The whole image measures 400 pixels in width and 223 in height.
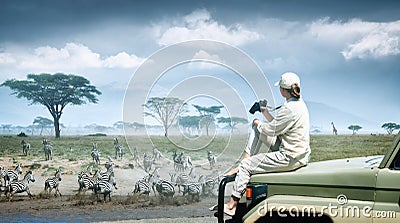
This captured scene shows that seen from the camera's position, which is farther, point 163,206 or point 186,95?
point 163,206

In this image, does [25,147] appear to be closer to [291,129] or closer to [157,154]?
[157,154]

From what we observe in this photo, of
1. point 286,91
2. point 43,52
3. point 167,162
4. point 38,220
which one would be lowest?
point 38,220

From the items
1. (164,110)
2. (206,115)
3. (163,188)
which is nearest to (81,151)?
(163,188)

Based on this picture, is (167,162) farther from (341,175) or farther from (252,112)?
(341,175)

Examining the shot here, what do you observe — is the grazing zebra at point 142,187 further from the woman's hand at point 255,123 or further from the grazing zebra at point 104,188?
the woman's hand at point 255,123

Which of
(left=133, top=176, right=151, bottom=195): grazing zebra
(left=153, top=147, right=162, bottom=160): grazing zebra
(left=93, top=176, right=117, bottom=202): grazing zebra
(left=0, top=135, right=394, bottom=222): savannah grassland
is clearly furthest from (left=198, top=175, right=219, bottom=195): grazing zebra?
(left=93, top=176, right=117, bottom=202): grazing zebra


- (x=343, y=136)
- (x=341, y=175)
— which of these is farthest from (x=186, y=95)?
(x=343, y=136)

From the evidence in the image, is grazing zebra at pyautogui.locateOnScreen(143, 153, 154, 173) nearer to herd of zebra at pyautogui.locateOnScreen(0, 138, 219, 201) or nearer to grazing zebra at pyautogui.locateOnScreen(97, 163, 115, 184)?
herd of zebra at pyautogui.locateOnScreen(0, 138, 219, 201)

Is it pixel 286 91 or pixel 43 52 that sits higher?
pixel 43 52
